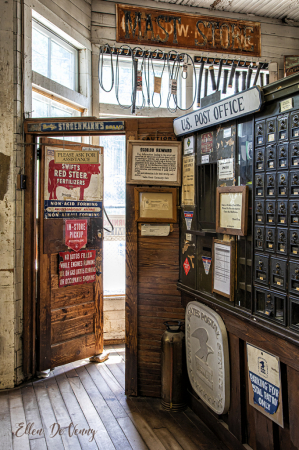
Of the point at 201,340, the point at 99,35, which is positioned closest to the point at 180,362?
the point at 201,340

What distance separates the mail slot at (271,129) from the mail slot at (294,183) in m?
0.27

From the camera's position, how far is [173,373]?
3.11 metres

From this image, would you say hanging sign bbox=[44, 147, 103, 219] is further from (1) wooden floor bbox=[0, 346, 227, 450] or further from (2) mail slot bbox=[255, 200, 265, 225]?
(2) mail slot bbox=[255, 200, 265, 225]

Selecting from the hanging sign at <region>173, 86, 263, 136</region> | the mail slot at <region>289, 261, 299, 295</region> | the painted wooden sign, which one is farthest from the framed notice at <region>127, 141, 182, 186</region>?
the painted wooden sign

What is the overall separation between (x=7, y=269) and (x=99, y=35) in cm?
302

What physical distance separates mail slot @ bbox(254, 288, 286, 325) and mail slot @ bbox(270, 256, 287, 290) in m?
0.05

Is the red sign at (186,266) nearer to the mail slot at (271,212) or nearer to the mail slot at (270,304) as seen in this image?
the mail slot at (270,304)

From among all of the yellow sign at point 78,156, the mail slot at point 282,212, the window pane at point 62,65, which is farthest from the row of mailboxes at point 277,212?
the window pane at point 62,65

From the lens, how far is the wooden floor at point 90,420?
8.73 ft

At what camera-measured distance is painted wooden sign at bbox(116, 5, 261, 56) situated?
4.59m

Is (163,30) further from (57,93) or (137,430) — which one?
(137,430)

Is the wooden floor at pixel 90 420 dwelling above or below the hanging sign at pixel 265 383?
below

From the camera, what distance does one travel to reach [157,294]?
3367 millimetres

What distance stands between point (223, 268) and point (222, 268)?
0.01m
